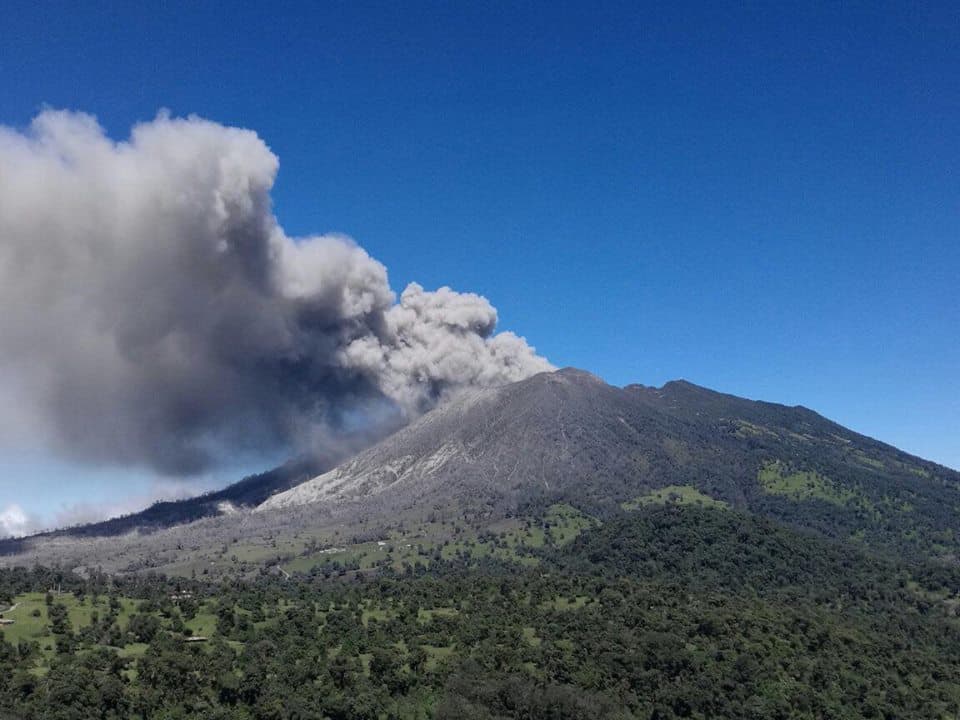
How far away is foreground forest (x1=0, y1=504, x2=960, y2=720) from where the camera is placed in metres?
73.9

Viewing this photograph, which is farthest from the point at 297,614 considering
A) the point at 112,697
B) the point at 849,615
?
the point at 849,615

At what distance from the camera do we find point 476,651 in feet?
303

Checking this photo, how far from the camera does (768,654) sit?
95.2 meters

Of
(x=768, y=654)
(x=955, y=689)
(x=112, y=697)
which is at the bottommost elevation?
(x=955, y=689)

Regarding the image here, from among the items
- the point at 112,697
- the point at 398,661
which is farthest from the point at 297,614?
the point at 112,697

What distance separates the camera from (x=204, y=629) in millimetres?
93938

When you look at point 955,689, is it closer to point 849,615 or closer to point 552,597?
point 849,615

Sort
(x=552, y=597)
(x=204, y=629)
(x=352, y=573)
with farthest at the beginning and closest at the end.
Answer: (x=352, y=573) → (x=552, y=597) → (x=204, y=629)

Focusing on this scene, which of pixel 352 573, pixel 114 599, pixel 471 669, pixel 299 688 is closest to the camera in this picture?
pixel 299 688

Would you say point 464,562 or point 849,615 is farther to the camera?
point 464,562

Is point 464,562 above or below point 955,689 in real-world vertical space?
above

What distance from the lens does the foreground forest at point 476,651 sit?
7388cm

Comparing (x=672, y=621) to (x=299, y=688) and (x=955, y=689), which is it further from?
(x=299, y=688)

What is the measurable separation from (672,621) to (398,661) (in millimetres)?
Answer: 39791
